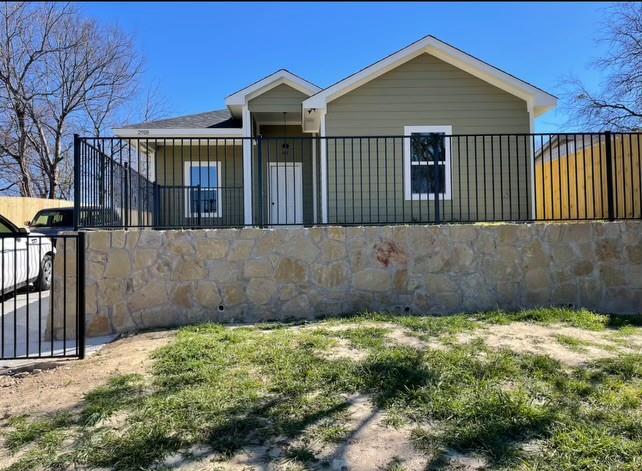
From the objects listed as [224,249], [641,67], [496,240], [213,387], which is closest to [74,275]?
[224,249]

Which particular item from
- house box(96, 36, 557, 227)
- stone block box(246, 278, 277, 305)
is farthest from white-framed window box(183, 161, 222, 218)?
stone block box(246, 278, 277, 305)

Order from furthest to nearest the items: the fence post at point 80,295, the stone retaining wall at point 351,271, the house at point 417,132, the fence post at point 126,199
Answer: the house at point 417,132, the fence post at point 126,199, the stone retaining wall at point 351,271, the fence post at point 80,295

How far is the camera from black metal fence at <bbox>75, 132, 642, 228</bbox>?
22.3 ft

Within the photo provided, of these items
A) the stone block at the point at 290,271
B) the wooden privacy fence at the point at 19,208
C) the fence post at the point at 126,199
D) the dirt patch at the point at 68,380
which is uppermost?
the wooden privacy fence at the point at 19,208

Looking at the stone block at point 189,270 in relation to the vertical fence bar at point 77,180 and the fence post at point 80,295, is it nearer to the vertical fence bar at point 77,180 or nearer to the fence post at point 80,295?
the fence post at point 80,295

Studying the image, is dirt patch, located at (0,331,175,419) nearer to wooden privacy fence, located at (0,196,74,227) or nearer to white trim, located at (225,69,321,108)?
white trim, located at (225,69,321,108)

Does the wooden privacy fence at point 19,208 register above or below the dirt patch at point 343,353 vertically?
above

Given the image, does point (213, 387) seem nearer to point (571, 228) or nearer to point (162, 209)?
point (571, 228)

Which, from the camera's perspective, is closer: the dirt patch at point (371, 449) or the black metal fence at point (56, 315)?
the dirt patch at point (371, 449)

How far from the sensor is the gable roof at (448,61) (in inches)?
401

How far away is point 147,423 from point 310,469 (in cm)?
127

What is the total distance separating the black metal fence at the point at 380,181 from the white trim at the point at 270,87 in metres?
1.25

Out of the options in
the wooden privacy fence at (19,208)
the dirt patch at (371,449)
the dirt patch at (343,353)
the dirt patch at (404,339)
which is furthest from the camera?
the wooden privacy fence at (19,208)

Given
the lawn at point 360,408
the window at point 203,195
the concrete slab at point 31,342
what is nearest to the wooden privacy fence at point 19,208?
the window at point 203,195
